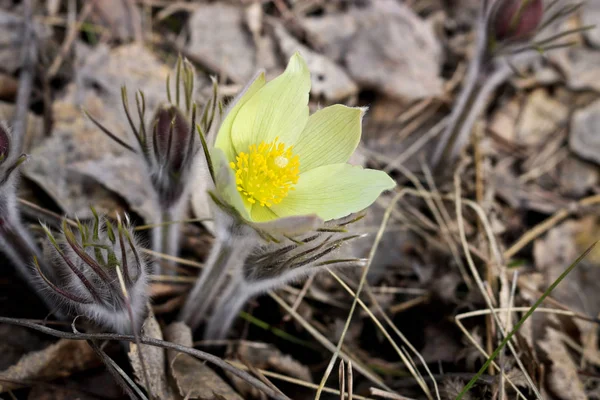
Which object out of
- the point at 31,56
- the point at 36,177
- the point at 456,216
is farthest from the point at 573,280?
the point at 31,56

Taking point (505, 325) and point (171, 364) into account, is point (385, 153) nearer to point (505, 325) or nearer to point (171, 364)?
point (505, 325)

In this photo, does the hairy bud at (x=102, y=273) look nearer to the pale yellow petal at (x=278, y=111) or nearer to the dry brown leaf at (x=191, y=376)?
the dry brown leaf at (x=191, y=376)

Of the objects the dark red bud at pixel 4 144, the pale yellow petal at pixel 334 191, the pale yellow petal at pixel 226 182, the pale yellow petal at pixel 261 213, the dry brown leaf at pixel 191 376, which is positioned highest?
the dark red bud at pixel 4 144

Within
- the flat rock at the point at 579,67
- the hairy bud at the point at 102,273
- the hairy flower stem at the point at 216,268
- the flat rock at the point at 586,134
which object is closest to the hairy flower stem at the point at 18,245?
the hairy bud at the point at 102,273

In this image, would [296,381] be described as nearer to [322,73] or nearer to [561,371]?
[561,371]

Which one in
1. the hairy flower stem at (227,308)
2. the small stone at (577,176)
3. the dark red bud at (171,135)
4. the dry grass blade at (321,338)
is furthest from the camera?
the small stone at (577,176)

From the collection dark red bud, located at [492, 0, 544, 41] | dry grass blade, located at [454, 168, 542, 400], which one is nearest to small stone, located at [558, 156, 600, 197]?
dry grass blade, located at [454, 168, 542, 400]
